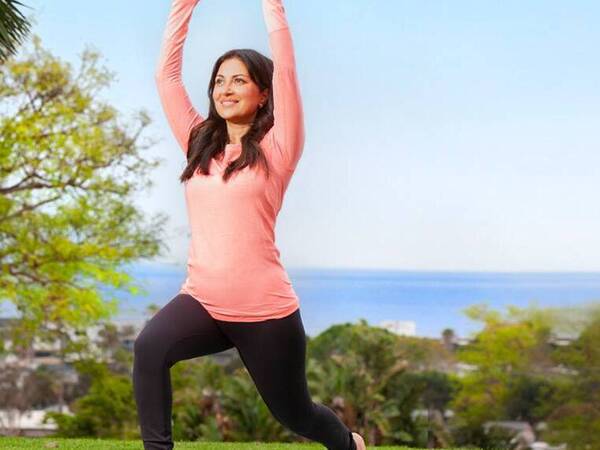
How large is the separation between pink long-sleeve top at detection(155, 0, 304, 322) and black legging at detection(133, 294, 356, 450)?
1.5 inches

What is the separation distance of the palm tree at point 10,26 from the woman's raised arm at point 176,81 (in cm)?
306

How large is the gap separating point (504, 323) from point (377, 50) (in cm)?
1313

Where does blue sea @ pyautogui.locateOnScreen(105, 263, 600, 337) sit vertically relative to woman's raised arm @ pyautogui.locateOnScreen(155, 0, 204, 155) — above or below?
below

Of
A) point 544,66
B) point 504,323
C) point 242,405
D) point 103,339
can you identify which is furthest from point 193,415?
point 544,66

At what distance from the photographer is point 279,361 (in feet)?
10.0

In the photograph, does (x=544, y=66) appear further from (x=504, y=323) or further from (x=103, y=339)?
(x=103, y=339)

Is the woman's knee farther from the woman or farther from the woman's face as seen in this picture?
the woman's face

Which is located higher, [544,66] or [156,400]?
[544,66]

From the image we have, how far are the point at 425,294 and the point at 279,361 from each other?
97.2ft

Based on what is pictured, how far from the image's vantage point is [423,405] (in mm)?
19703

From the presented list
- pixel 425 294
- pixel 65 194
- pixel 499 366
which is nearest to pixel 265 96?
pixel 65 194

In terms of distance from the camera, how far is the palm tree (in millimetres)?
6000

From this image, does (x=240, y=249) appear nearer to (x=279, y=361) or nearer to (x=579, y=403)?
(x=279, y=361)

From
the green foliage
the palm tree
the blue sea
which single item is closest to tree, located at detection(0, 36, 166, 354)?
the green foliage
